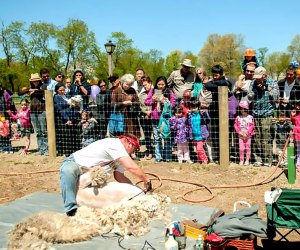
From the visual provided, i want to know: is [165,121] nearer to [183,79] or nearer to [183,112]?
[183,112]

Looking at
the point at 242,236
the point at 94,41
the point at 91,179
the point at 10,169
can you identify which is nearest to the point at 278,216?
the point at 242,236

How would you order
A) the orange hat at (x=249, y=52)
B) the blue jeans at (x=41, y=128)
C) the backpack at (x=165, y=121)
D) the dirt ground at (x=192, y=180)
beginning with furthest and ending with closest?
the blue jeans at (x=41, y=128), the backpack at (x=165, y=121), the orange hat at (x=249, y=52), the dirt ground at (x=192, y=180)

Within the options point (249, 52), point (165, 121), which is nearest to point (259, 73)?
point (249, 52)

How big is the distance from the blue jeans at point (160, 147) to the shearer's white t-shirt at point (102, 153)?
2925mm

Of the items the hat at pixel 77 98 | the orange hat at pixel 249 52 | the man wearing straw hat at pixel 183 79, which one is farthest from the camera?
the hat at pixel 77 98

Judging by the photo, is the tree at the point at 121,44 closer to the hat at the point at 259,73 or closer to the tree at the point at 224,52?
the tree at the point at 224,52

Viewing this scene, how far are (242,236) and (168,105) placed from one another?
13.4 ft

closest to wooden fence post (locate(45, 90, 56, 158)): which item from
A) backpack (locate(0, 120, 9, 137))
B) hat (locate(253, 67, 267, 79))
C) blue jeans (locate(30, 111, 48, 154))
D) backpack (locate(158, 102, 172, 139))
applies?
blue jeans (locate(30, 111, 48, 154))

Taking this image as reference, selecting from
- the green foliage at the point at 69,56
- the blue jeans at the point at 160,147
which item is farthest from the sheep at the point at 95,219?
the green foliage at the point at 69,56

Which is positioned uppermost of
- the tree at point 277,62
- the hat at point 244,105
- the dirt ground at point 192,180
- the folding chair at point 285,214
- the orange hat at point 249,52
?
the tree at point 277,62

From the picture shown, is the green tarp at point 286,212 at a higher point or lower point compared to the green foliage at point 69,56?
lower

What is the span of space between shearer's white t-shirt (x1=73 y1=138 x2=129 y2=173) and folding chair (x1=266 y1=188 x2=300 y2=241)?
1815 mm

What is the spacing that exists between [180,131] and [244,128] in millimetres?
1238

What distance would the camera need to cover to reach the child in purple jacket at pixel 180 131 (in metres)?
7.12
